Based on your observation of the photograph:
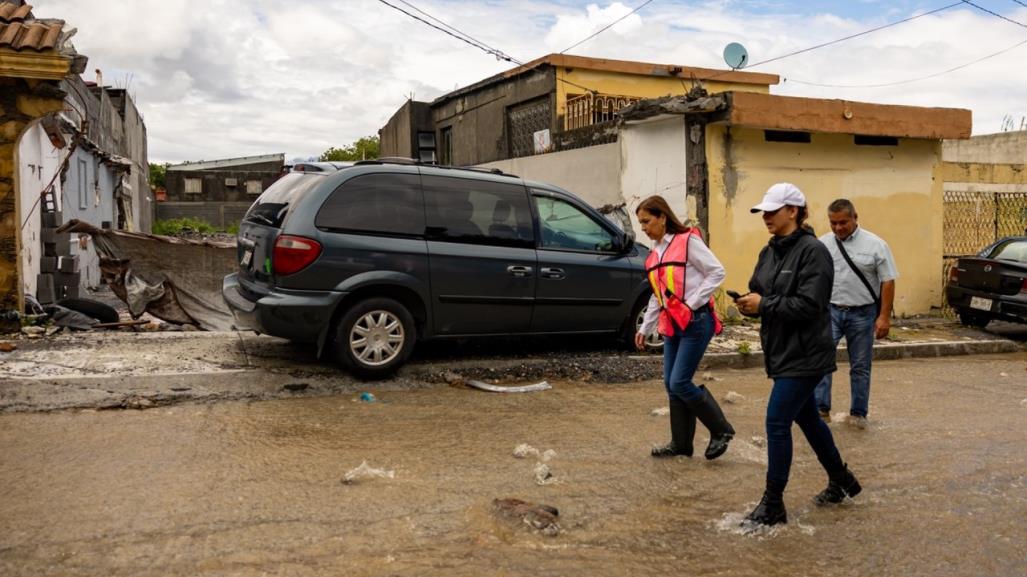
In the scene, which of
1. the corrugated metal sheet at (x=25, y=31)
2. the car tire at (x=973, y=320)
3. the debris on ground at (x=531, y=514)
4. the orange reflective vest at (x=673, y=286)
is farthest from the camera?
the car tire at (x=973, y=320)

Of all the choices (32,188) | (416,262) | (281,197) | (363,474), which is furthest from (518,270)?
(32,188)

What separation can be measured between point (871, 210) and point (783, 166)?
1879 millimetres

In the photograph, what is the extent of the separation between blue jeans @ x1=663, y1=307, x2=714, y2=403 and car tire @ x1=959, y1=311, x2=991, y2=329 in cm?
905

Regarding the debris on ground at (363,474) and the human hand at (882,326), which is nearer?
the debris on ground at (363,474)

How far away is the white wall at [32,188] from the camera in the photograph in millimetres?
10023

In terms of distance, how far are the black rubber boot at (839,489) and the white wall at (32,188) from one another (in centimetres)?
781

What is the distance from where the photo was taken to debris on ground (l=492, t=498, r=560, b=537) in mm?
4184

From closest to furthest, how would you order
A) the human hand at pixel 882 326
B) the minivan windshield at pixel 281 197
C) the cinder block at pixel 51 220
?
the human hand at pixel 882 326
the minivan windshield at pixel 281 197
the cinder block at pixel 51 220

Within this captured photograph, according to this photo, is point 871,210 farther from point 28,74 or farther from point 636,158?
point 28,74

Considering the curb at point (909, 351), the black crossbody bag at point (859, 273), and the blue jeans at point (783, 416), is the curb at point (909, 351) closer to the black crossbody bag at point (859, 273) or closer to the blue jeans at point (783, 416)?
the black crossbody bag at point (859, 273)

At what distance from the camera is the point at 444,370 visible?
8.16 meters

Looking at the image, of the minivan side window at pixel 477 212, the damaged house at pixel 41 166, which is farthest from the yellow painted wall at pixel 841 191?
the damaged house at pixel 41 166

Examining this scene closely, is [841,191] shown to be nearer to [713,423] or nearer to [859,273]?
[859,273]

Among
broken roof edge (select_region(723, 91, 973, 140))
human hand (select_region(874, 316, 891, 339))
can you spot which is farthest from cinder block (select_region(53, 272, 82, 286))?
human hand (select_region(874, 316, 891, 339))
